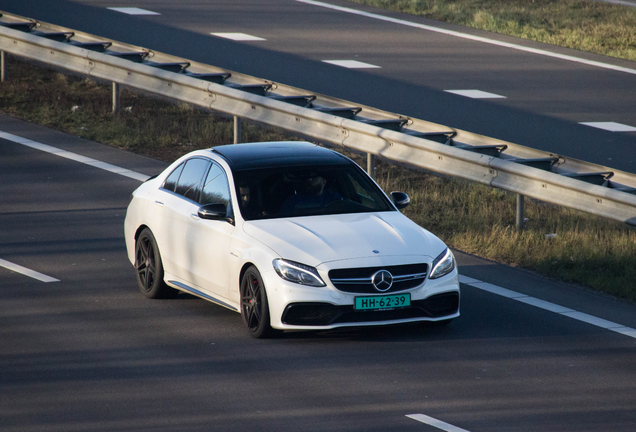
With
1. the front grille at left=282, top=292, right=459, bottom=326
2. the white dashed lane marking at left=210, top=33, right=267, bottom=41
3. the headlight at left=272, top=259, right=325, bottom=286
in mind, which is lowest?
the white dashed lane marking at left=210, top=33, right=267, bottom=41

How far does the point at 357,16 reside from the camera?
29812mm

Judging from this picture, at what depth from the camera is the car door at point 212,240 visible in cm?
1037

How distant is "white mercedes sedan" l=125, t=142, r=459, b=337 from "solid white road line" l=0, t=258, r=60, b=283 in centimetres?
84

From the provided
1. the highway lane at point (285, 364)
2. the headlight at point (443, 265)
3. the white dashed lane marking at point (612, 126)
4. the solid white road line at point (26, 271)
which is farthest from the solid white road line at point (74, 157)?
the white dashed lane marking at point (612, 126)

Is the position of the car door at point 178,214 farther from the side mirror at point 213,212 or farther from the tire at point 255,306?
the tire at point 255,306

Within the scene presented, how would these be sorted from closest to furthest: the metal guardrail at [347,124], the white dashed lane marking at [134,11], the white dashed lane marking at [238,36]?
1. the metal guardrail at [347,124]
2. the white dashed lane marking at [238,36]
3. the white dashed lane marking at [134,11]

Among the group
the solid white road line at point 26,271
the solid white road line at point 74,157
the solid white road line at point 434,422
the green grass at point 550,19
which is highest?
the solid white road line at point 434,422

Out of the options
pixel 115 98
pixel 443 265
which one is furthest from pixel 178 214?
pixel 115 98

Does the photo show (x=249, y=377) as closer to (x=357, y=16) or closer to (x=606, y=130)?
(x=606, y=130)

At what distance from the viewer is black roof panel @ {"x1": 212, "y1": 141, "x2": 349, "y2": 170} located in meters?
10.8

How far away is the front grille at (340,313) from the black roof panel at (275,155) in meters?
1.65

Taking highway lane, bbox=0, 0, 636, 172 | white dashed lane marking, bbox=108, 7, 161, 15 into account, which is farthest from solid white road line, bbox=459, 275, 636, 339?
white dashed lane marking, bbox=108, 7, 161, 15

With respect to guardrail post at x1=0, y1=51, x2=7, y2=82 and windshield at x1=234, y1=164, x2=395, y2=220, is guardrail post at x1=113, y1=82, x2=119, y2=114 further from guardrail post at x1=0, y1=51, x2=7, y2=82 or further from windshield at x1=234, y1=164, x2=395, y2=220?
windshield at x1=234, y1=164, x2=395, y2=220

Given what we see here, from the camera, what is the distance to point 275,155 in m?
11.0
